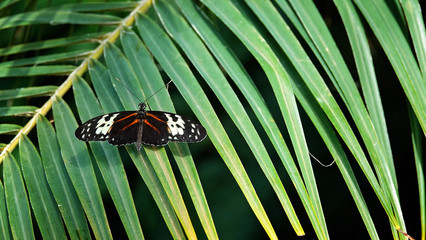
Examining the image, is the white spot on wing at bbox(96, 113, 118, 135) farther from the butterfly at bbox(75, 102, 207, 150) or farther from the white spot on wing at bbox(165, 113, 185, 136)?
the white spot on wing at bbox(165, 113, 185, 136)

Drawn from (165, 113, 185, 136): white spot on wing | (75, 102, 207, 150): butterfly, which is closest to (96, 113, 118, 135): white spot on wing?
(75, 102, 207, 150): butterfly

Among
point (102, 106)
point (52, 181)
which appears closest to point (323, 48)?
point (102, 106)

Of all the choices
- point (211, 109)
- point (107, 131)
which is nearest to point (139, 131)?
point (107, 131)

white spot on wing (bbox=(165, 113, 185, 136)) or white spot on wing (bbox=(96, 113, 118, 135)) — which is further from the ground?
white spot on wing (bbox=(96, 113, 118, 135))

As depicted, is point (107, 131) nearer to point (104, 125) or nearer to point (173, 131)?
point (104, 125)

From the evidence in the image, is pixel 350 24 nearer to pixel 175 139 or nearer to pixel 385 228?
pixel 175 139

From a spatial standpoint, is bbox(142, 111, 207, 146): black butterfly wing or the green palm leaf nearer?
the green palm leaf

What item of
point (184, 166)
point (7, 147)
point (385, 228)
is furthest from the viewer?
point (385, 228)
